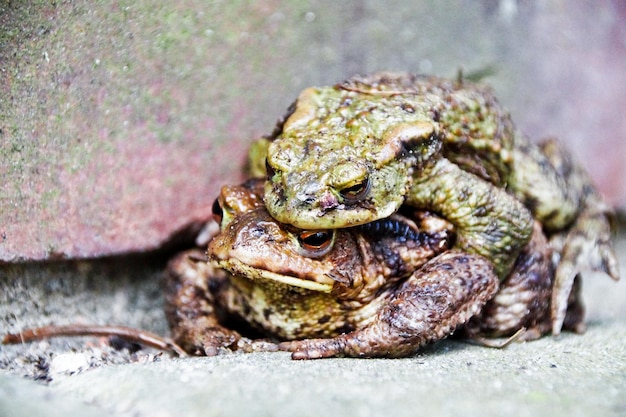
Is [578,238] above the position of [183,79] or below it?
below

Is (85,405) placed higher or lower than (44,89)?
lower

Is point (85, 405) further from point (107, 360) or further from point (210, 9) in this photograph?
point (210, 9)

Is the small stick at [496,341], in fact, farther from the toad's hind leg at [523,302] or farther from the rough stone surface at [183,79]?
the rough stone surface at [183,79]

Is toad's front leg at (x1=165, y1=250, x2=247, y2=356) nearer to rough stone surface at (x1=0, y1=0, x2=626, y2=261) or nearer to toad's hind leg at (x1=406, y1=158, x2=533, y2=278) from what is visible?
rough stone surface at (x1=0, y1=0, x2=626, y2=261)

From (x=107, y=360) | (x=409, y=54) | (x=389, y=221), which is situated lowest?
(x=107, y=360)

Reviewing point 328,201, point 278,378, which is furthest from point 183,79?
point 278,378

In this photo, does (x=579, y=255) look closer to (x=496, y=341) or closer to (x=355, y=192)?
(x=496, y=341)

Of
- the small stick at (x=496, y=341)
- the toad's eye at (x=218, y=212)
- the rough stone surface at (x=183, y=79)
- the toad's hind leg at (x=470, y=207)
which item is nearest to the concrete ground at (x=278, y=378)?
the small stick at (x=496, y=341)

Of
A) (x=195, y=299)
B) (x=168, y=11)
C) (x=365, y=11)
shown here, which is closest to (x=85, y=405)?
(x=195, y=299)
